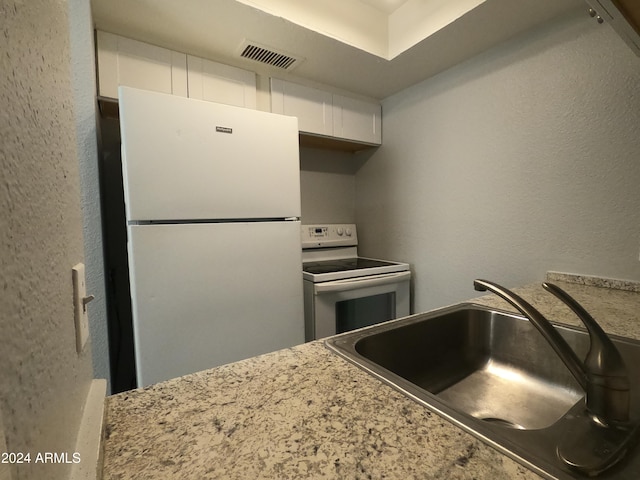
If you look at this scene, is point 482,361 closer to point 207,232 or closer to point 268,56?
point 207,232

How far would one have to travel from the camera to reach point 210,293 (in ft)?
4.07

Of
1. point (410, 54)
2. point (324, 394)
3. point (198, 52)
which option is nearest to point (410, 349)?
point (324, 394)

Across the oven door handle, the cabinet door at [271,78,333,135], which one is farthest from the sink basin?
the cabinet door at [271,78,333,135]

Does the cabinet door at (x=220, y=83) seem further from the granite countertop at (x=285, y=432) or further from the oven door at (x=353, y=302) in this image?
the granite countertop at (x=285, y=432)

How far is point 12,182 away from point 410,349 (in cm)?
84

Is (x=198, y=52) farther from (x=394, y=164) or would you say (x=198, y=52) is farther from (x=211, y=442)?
(x=211, y=442)

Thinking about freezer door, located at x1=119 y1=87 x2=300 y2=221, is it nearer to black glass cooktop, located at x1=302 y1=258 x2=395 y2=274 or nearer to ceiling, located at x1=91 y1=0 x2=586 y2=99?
ceiling, located at x1=91 y1=0 x2=586 y2=99

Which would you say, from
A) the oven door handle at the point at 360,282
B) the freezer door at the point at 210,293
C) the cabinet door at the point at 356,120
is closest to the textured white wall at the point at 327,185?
the cabinet door at the point at 356,120

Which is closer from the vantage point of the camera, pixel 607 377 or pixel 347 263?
pixel 607 377

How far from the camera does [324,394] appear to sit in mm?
483

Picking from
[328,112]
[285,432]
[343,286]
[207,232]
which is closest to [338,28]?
[328,112]

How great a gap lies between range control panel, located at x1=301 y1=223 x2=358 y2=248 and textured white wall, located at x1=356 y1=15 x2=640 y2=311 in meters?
0.40

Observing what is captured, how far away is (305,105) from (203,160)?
876 mm

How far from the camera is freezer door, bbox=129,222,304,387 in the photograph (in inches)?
44.3
